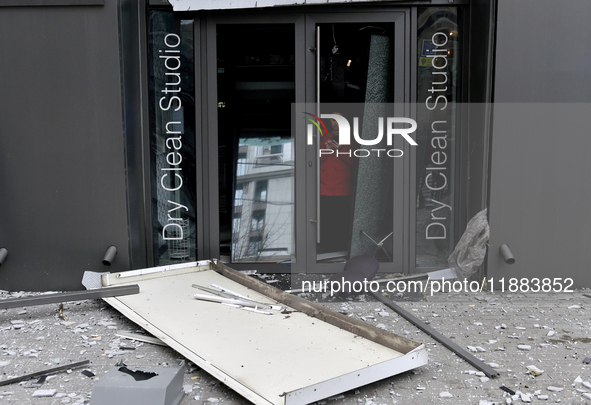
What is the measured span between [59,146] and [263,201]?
1854 millimetres

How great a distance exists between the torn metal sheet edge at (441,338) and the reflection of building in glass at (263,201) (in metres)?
1.17

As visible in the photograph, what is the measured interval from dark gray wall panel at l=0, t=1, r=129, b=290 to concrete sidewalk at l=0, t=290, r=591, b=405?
0.55 meters

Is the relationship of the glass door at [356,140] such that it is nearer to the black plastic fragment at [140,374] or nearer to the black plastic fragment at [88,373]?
the black plastic fragment at [88,373]

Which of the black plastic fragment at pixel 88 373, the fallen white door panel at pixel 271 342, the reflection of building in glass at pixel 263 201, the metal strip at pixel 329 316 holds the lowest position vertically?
the black plastic fragment at pixel 88 373

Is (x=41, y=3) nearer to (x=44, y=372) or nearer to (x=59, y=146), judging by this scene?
(x=59, y=146)

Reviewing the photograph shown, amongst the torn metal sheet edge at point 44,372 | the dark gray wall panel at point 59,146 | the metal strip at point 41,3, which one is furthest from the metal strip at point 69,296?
the metal strip at point 41,3

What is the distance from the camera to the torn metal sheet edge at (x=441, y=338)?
3100 millimetres

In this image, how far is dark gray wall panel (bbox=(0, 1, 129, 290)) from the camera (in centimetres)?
445

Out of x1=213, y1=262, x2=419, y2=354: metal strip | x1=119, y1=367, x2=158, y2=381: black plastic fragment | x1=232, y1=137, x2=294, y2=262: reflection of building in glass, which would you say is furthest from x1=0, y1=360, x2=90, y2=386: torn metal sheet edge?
x1=232, y1=137, x2=294, y2=262: reflection of building in glass

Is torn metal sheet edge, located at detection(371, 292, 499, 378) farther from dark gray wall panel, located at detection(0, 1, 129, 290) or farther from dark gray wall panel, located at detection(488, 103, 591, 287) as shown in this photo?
dark gray wall panel, located at detection(0, 1, 129, 290)

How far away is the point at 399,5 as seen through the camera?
16.2ft

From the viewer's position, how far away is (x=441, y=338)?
11.7 feet

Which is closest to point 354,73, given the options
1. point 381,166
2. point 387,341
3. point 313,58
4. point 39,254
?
point 313,58

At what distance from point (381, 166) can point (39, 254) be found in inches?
122
